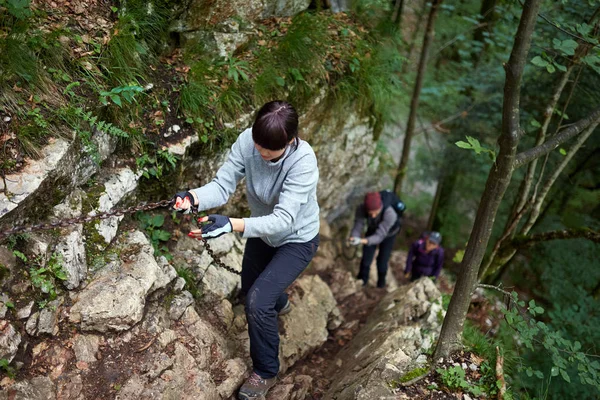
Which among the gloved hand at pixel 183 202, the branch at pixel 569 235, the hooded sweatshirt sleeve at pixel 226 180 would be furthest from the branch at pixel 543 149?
the gloved hand at pixel 183 202

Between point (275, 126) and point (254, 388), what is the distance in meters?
2.20

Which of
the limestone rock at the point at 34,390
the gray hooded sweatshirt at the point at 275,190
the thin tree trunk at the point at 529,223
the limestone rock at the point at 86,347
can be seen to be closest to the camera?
the limestone rock at the point at 34,390

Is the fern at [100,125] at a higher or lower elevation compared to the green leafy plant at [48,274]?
higher

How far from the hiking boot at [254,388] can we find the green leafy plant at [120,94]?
105 inches

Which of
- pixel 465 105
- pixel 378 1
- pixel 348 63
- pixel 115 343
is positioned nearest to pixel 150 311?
pixel 115 343

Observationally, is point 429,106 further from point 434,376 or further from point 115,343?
point 115,343

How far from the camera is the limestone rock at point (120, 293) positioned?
3.32 meters

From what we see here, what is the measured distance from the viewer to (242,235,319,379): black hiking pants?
10.9 feet

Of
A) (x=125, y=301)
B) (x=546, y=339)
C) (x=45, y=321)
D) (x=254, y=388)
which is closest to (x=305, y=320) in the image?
(x=254, y=388)

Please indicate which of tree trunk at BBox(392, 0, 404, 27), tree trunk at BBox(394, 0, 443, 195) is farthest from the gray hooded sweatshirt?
tree trunk at BBox(394, 0, 443, 195)

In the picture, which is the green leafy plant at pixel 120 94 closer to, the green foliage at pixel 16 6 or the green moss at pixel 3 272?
the green foliage at pixel 16 6

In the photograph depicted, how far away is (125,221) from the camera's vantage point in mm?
4094

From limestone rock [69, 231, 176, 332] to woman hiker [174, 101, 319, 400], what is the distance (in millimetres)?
907

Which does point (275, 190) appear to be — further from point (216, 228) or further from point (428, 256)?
point (428, 256)
